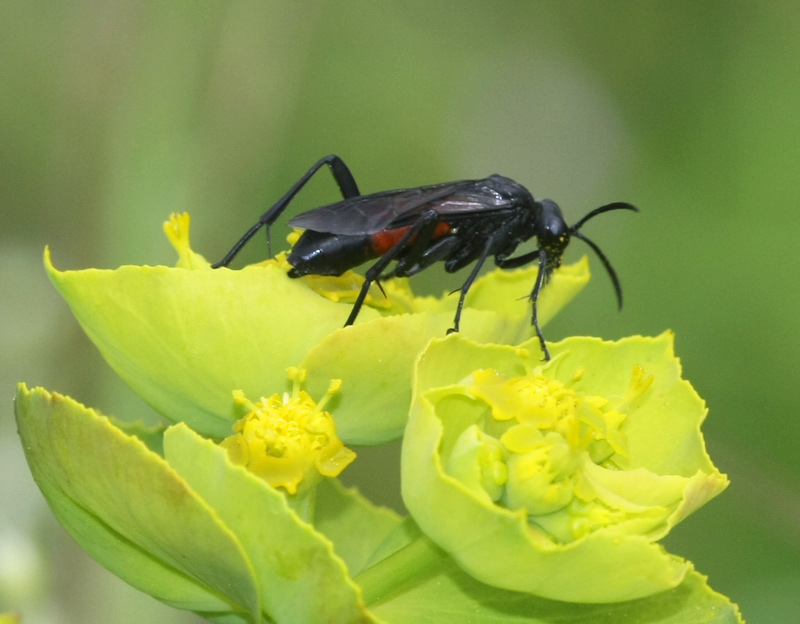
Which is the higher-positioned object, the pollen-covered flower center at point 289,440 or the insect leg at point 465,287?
the insect leg at point 465,287

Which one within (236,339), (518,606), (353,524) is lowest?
(353,524)

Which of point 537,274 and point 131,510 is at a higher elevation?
point 537,274

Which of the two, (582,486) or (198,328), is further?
(198,328)

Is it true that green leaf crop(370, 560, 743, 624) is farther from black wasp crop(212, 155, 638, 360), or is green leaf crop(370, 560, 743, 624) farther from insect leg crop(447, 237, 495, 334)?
black wasp crop(212, 155, 638, 360)

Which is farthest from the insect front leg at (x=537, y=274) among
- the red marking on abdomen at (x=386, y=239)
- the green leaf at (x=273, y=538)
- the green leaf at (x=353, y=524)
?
the green leaf at (x=273, y=538)

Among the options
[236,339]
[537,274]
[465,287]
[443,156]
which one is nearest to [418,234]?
[537,274]

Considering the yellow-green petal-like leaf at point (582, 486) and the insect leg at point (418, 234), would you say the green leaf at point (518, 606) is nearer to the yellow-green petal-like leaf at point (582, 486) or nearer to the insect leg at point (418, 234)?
the yellow-green petal-like leaf at point (582, 486)

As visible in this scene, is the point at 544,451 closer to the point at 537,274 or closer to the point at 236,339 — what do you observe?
the point at 236,339

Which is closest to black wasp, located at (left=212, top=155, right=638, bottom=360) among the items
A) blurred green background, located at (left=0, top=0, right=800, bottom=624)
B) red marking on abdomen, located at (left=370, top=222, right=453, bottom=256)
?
red marking on abdomen, located at (left=370, top=222, right=453, bottom=256)
